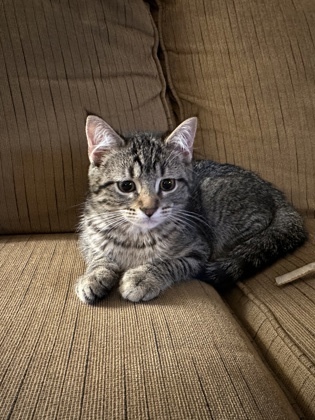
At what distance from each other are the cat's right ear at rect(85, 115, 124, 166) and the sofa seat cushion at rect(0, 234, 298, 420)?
1.19 feet

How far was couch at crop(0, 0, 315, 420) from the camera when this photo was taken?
76 centimetres

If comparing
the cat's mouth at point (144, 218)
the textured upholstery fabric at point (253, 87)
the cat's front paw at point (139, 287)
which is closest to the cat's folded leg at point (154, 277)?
the cat's front paw at point (139, 287)

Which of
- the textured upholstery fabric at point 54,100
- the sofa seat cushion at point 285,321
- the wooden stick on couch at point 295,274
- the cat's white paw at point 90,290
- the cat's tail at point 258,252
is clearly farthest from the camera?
the textured upholstery fabric at point 54,100

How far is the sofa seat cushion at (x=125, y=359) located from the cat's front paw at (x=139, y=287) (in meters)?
0.02

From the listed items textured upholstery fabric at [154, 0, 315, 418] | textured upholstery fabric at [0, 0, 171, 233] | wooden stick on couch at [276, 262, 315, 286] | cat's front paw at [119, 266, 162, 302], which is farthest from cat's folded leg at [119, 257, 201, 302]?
textured upholstery fabric at [154, 0, 315, 418]

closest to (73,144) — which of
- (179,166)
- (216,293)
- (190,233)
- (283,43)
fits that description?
(179,166)

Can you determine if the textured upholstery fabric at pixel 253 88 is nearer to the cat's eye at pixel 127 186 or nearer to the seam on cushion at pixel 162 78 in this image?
the seam on cushion at pixel 162 78

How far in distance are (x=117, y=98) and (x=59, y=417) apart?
107cm

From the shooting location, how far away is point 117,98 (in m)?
1.52

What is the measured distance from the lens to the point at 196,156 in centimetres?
170

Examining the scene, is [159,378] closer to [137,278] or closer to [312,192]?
[137,278]

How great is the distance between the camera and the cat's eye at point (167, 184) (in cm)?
131

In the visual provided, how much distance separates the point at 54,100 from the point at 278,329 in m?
0.92

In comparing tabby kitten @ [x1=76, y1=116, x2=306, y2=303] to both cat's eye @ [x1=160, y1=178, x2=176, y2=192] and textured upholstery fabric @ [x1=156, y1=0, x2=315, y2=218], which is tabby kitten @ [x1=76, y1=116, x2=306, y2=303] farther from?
textured upholstery fabric @ [x1=156, y1=0, x2=315, y2=218]
